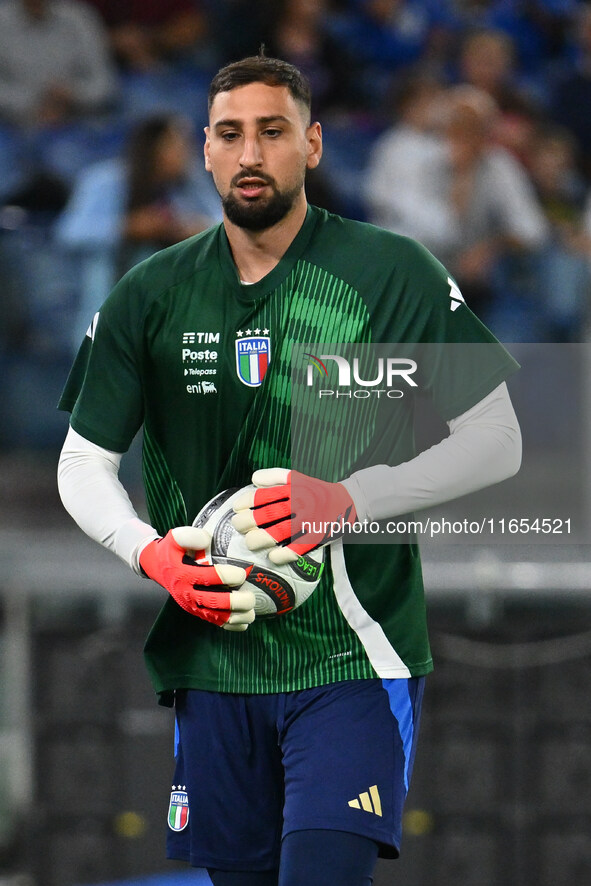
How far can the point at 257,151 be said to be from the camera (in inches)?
116

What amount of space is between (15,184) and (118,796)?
3.11 m

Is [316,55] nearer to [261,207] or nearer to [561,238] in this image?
[561,238]

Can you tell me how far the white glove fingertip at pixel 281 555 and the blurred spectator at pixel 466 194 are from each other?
12.7ft

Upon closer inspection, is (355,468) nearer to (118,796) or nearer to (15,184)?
(118,796)

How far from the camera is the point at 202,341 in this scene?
3.09 m

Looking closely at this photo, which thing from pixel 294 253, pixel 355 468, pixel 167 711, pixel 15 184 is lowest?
pixel 167 711

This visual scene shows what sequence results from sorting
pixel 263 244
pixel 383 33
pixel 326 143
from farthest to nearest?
pixel 383 33 → pixel 326 143 → pixel 263 244

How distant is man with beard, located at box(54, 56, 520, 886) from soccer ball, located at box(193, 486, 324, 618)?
0.18 ft

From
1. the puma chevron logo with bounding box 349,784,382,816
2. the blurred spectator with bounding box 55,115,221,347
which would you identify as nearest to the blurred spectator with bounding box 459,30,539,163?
the blurred spectator with bounding box 55,115,221,347

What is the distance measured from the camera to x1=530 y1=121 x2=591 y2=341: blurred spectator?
595cm

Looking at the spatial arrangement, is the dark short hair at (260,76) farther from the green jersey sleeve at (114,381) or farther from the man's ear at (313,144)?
the green jersey sleeve at (114,381)

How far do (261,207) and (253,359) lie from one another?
1.16 ft

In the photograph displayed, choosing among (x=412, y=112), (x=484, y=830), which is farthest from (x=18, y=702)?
(x=412, y=112)

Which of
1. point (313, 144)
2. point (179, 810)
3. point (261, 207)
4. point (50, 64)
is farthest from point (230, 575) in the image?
point (50, 64)
